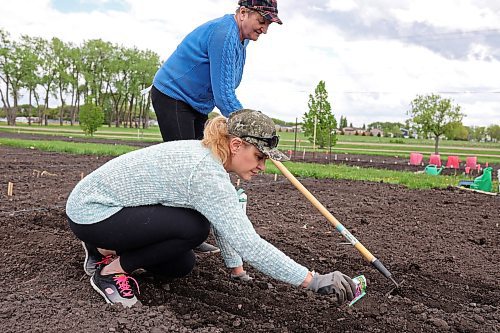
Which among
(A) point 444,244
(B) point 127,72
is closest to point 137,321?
(A) point 444,244

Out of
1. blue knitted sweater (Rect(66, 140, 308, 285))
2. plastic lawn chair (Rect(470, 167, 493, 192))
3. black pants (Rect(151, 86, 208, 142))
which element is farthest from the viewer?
plastic lawn chair (Rect(470, 167, 493, 192))

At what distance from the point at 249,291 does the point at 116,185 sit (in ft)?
3.52

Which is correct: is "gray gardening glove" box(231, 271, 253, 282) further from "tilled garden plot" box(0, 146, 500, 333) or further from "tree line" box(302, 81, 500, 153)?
"tree line" box(302, 81, 500, 153)

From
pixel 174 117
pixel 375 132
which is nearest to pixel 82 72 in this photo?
pixel 375 132

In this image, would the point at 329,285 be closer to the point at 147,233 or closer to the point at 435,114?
the point at 147,233

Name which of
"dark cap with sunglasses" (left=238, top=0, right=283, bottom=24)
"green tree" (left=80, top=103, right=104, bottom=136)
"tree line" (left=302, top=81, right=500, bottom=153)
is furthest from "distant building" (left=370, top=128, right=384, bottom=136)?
"dark cap with sunglasses" (left=238, top=0, right=283, bottom=24)

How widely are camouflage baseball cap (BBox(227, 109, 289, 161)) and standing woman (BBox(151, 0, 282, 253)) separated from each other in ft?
2.84

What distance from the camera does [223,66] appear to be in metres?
3.44

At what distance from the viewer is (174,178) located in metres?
2.68

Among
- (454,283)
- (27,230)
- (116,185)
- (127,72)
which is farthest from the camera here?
(127,72)

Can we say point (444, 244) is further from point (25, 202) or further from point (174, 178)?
point (25, 202)

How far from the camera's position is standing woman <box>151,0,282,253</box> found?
11.3 feet

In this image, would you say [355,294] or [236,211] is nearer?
[236,211]

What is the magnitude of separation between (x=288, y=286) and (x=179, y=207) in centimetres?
105
